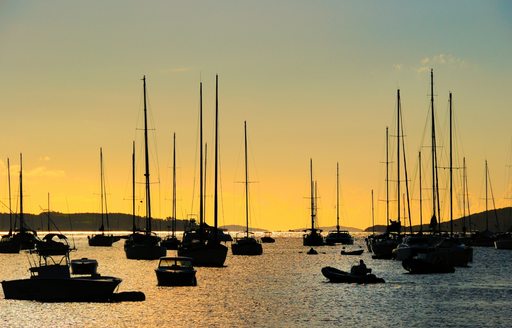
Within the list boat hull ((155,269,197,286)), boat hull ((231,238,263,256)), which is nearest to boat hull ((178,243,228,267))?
boat hull ((155,269,197,286))

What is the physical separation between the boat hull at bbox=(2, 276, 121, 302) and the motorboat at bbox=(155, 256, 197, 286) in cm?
1800

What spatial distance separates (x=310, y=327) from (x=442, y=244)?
6080cm

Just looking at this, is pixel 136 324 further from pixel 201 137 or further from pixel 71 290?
pixel 201 137

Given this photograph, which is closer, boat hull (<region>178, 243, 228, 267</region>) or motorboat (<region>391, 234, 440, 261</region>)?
boat hull (<region>178, 243, 228, 267</region>)

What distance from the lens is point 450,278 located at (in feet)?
370

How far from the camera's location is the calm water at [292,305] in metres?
69.9

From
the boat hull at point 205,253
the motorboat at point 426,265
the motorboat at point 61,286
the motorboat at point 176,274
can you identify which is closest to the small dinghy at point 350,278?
the motorboat at point 426,265

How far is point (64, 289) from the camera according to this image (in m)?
74.9

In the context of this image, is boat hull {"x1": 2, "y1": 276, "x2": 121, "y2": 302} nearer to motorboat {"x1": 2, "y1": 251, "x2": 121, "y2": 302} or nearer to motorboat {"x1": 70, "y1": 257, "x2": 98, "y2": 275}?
motorboat {"x1": 2, "y1": 251, "x2": 121, "y2": 302}

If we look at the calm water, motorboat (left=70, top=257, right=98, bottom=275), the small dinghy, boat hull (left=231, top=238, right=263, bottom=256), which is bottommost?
the calm water

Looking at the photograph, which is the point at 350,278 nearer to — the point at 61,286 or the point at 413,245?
the point at 413,245

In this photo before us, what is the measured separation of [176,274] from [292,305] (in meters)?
15.4

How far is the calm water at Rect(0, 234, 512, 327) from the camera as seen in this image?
2751 inches

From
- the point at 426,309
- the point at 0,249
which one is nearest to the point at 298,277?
the point at 426,309
